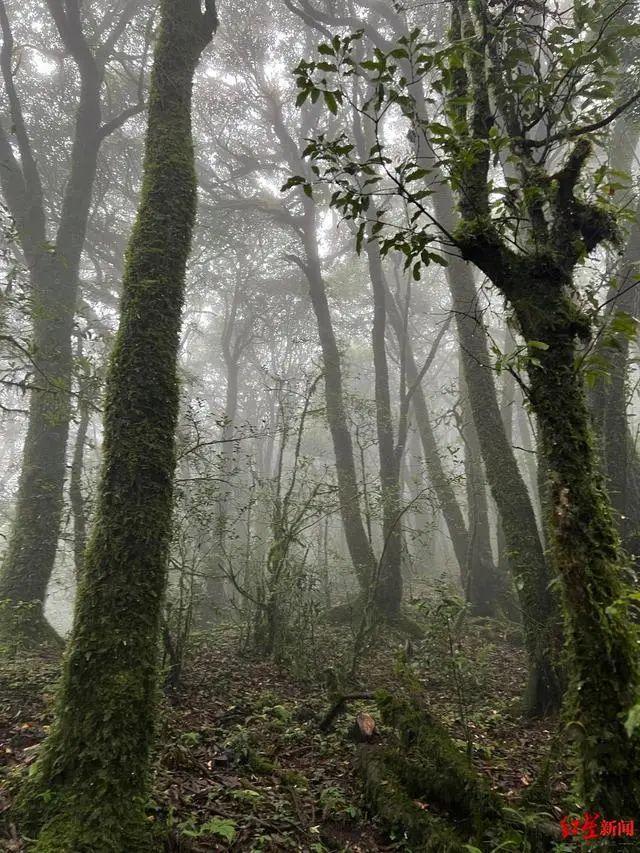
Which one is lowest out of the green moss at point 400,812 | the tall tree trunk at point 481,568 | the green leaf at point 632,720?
the green moss at point 400,812

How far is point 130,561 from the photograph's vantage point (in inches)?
137

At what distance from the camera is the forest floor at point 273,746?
307 cm

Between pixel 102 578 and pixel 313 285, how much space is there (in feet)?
35.7

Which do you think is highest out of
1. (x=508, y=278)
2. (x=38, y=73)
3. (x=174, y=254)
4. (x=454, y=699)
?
(x=38, y=73)

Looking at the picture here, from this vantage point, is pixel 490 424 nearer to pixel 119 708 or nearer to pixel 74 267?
pixel 119 708

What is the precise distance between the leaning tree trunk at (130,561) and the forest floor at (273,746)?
316 millimetres

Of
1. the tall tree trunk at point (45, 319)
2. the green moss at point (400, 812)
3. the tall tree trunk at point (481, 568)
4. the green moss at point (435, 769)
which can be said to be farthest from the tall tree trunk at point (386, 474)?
the tall tree trunk at point (45, 319)

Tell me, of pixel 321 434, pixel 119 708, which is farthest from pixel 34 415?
pixel 321 434

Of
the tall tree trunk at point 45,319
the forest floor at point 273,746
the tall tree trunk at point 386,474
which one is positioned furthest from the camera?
the tall tree trunk at point 386,474

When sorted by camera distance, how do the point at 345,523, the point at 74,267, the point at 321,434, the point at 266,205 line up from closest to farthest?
the point at 74,267 < the point at 345,523 < the point at 266,205 < the point at 321,434

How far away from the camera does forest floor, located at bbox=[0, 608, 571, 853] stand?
3074 millimetres

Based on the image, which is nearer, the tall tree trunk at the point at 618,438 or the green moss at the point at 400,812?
the green moss at the point at 400,812

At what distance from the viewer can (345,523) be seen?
1059 cm

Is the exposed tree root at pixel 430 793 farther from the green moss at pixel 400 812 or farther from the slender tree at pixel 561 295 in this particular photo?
the slender tree at pixel 561 295
